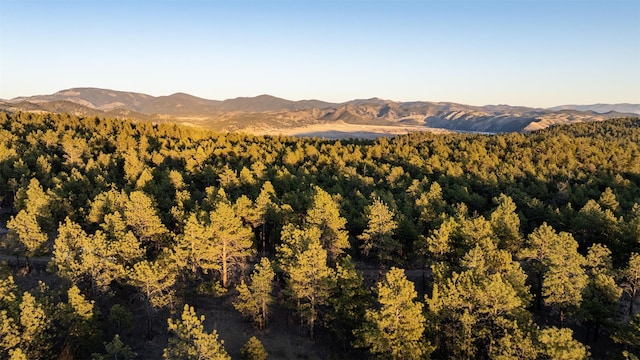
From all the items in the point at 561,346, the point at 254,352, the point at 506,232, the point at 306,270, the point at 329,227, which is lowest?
the point at 254,352

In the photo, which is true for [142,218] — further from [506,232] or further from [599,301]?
[599,301]

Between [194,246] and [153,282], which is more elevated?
[194,246]

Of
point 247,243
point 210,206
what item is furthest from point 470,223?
point 210,206

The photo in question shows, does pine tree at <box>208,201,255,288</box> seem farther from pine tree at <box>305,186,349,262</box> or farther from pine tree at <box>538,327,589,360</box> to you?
pine tree at <box>538,327,589,360</box>

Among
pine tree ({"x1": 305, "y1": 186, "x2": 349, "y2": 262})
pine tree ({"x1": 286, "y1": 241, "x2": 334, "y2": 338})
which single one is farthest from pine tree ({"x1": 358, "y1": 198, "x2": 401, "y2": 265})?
pine tree ({"x1": 286, "y1": 241, "x2": 334, "y2": 338})

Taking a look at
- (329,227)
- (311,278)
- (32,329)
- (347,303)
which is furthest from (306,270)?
(32,329)

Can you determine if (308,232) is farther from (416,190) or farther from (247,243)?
(416,190)
